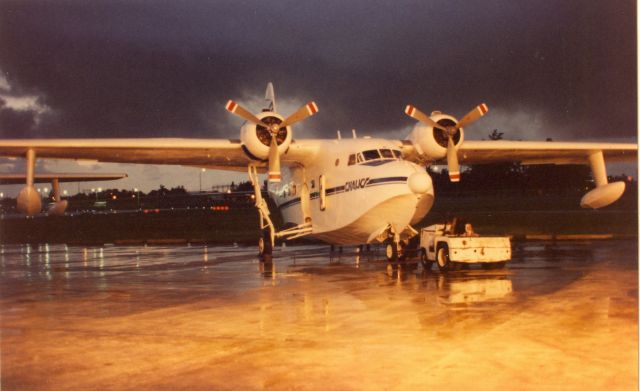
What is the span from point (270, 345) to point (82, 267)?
13.8 m

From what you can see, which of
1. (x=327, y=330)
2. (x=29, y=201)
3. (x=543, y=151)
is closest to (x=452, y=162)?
(x=543, y=151)

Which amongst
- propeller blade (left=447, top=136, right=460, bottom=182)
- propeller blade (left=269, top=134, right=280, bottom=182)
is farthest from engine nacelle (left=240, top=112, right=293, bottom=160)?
propeller blade (left=447, top=136, right=460, bottom=182)

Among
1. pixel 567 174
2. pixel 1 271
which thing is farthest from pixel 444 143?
pixel 567 174

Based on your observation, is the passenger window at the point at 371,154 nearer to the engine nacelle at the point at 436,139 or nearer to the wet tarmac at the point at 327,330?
the engine nacelle at the point at 436,139

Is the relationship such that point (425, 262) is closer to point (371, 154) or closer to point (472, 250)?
point (472, 250)

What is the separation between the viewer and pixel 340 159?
793 inches

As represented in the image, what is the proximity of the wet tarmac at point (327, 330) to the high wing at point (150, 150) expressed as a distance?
378cm

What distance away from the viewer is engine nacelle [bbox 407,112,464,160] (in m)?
21.3

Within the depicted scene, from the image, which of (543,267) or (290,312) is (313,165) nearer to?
(543,267)

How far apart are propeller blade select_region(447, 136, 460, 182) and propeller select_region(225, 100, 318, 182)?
424 cm

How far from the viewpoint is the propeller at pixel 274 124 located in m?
19.8

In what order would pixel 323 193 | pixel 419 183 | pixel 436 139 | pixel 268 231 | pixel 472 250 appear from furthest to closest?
pixel 268 231 → pixel 436 139 → pixel 323 193 → pixel 419 183 → pixel 472 250

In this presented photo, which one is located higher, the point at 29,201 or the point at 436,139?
the point at 436,139

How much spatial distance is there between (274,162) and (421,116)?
15.6 ft
